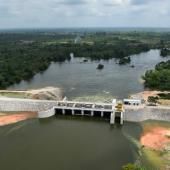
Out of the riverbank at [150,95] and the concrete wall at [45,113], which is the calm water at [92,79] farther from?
the concrete wall at [45,113]

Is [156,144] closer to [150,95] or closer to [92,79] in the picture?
[150,95]

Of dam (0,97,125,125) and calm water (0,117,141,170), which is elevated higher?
dam (0,97,125,125)

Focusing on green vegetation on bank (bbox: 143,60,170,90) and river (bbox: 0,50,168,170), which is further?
green vegetation on bank (bbox: 143,60,170,90)

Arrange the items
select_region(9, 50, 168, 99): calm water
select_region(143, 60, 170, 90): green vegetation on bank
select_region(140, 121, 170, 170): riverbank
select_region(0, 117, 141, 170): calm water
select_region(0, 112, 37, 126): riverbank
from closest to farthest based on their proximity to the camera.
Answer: select_region(0, 117, 141, 170): calm water → select_region(140, 121, 170, 170): riverbank → select_region(0, 112, 37, 126): riverbank → select_region(9, 50, 168, 99): calm water → select_region(143, 60, 170, 90): green vegetation on bank

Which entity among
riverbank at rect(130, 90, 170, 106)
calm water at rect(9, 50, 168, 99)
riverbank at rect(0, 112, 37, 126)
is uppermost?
riverbank at rect(130, 90, 170, 106)

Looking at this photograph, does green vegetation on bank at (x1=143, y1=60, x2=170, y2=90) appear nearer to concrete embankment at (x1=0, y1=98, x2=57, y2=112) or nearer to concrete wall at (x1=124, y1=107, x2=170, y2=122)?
concrete wall at (x1=124, y1=107, x2=170, y2=122)

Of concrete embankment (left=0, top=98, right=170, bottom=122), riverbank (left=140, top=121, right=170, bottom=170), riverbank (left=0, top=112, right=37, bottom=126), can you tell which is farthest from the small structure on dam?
riverbank (left=140, top=121, right=170, bottom=170)

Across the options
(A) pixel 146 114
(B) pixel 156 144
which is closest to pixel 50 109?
(A) pixel 146 114
